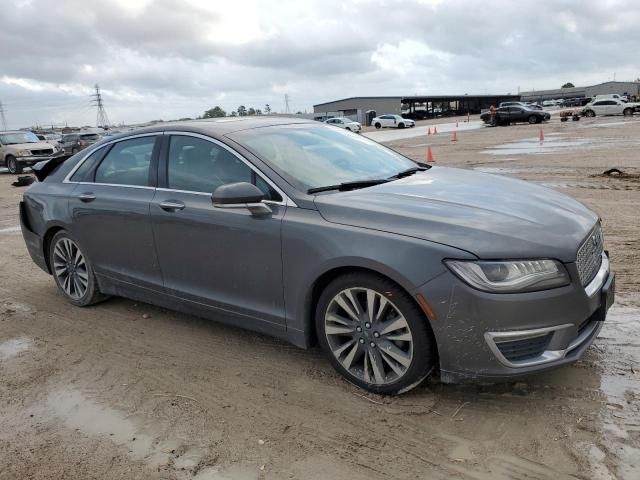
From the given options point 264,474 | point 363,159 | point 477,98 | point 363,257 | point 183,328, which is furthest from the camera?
point 477,98

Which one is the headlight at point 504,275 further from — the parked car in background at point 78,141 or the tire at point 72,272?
the parked car in background at point 78,141

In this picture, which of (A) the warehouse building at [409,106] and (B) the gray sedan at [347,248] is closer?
(B) the gray sedan at [347,248]

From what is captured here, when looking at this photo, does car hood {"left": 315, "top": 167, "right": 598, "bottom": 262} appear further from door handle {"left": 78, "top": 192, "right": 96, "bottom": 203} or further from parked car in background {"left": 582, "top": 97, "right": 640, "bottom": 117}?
parked car in background {"left": 582, "top": 97, "right": 640, "bottom": 117}

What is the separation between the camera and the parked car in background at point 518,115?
4238cm

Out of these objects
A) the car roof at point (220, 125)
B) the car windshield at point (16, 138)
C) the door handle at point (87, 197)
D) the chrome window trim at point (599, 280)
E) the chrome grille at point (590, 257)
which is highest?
the car windshield at point (16, 138)

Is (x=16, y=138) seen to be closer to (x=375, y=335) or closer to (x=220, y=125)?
(x=220, y=125)

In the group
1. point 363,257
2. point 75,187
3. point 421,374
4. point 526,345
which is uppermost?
point 75,187

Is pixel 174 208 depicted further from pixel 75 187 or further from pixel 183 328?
pixel 75 187

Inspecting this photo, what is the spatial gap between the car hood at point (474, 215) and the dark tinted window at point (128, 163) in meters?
1.77

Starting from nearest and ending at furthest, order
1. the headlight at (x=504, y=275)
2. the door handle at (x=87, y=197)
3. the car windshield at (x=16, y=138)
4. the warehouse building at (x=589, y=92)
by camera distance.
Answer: the headlight at (x=504, y=275) → the door handle at (x=87, y=197) → the car windshield at (x=16, y=138) → the warehouse building at (x=589, y=92)

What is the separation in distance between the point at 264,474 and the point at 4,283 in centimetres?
493

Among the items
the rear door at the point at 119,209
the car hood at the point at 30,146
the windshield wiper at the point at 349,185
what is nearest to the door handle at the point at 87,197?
the rear door at the point at 119,209

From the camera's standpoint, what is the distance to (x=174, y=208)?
4.11 metres

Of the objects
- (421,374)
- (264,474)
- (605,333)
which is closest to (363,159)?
(421,374)
